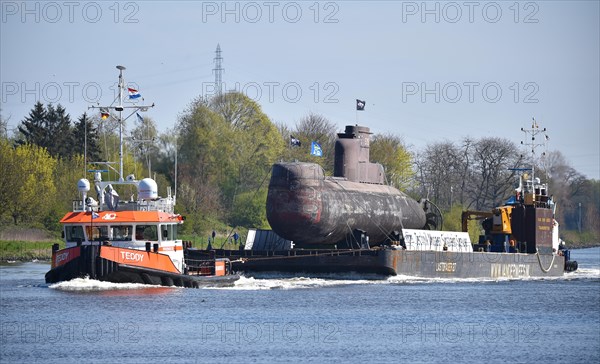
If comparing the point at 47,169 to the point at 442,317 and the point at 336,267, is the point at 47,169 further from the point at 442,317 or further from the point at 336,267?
the point at 442,317

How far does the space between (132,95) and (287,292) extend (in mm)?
13242

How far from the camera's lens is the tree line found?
4621 inches

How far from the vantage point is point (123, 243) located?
60.1 m

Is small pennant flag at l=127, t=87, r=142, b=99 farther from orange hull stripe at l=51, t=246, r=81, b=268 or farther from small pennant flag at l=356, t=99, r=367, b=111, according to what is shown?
small pennant flag at l=356, t=99, r=367, b=111

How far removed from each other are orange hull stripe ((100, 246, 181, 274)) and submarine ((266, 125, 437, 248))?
492 inches

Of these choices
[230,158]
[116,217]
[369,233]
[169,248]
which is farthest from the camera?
[230,158]

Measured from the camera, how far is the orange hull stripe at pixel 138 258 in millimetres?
57719

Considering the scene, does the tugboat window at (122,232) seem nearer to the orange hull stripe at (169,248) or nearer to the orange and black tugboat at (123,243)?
the orange and black tugboat at (123,243)

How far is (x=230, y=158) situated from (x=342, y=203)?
190 feet

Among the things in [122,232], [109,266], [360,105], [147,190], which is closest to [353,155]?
[360,105]

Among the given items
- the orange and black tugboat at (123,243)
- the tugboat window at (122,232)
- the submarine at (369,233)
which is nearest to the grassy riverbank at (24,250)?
the submarine at (369,233)

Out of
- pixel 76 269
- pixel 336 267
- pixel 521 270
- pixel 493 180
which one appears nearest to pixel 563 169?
pixel 493 180

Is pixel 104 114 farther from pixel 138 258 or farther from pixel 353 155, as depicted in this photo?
pixel 353 155

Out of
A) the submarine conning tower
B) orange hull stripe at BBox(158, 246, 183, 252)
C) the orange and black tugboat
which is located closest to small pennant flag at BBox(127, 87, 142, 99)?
the orange and black tugboat
